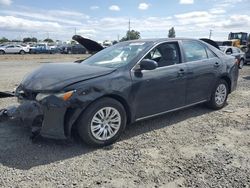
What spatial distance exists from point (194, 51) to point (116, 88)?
221cm

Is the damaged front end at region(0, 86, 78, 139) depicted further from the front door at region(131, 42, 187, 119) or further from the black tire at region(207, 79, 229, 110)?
the black tire at region(207, 79, 229, 110)

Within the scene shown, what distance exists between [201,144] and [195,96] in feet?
4.59

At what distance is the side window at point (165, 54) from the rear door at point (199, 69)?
21 cm

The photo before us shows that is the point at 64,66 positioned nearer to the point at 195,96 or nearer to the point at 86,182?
the point at 86,182

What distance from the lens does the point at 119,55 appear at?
16.3 ft

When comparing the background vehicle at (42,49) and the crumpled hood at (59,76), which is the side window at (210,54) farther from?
the background vehicle at (42,49)

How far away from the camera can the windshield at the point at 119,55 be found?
15.3ft

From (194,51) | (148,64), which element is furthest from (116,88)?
(194,51)

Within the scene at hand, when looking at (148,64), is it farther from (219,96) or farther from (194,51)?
(219,96)

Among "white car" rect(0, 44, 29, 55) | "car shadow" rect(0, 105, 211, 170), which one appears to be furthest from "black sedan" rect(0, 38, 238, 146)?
"white car" rect(0, 44, 29, 55)

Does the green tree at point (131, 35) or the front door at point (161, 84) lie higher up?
the green tree at point (131, 35)

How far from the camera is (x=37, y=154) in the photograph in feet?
12.6

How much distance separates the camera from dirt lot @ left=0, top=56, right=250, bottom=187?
10.6 ft

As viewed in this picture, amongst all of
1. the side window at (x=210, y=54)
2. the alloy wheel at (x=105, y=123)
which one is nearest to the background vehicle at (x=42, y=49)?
the side window at (x=210, y=54)
